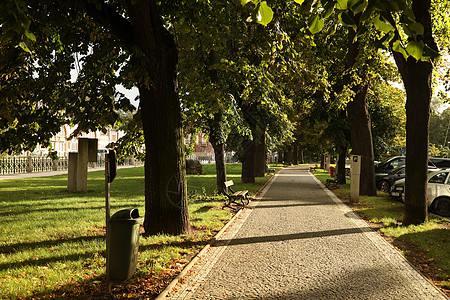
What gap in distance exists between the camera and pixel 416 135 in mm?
8883

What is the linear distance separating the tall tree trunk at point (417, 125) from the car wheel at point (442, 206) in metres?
2.60

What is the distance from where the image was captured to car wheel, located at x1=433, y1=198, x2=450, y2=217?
11045mm

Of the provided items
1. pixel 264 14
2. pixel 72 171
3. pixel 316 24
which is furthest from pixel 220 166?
pixel 264 14

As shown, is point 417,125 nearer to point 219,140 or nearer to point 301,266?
point 301,266

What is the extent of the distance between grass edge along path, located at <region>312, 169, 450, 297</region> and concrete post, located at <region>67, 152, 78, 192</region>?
11497 mm

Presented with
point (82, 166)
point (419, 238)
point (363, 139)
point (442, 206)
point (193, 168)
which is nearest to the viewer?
point (419, 238)

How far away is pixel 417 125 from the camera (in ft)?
29.2

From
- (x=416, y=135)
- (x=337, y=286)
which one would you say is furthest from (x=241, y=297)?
(x=416, y=135)

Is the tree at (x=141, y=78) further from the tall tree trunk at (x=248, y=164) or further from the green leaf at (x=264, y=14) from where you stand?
the tall tree trunk at (x=248, y=164)

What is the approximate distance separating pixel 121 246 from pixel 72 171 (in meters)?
12.2

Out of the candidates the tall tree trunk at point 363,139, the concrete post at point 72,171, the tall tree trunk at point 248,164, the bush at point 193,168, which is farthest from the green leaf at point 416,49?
the bush at point 193,168

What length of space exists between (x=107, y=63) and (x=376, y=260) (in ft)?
22.5

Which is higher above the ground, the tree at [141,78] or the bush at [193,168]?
the tree at [141,78]

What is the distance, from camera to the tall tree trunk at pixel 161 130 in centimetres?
707
